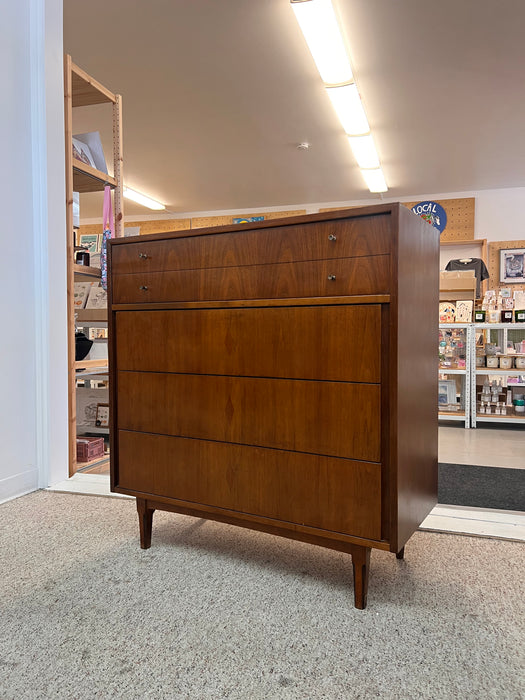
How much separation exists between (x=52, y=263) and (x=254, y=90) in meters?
2.60

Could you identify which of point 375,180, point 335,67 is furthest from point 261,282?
point 375,180

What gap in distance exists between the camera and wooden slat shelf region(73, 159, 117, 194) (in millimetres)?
2705

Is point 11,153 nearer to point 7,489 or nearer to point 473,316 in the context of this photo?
point 7,489

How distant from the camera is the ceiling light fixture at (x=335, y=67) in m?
2.86

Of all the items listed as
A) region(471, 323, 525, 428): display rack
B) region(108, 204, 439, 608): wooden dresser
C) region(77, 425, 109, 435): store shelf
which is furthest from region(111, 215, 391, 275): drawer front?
region(471, 323, 525, 428): display rack

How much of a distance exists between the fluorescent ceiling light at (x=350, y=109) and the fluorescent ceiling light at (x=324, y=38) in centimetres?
17

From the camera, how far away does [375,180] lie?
6.57 meters

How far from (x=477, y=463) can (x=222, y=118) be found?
149 inches

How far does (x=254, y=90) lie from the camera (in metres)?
4.00

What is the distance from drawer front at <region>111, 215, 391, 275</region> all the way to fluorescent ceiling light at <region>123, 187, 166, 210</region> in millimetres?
5992

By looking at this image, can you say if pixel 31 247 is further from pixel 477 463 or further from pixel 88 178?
pixel 477 463

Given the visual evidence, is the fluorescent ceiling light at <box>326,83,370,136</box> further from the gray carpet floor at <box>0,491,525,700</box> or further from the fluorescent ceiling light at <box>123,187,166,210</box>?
the fluorescent ceiling light at <box>123,187,166,210</box>

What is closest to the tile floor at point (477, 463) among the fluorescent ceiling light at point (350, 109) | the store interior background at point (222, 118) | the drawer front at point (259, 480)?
the store interior background at point (222, 118)

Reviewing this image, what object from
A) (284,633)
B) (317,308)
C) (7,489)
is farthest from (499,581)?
(7,489)
